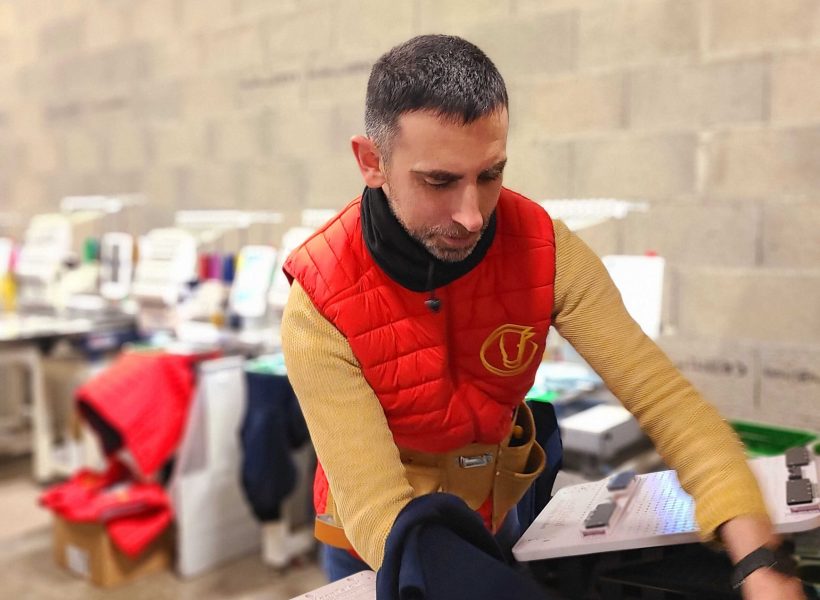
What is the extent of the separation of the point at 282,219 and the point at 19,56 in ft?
7.77

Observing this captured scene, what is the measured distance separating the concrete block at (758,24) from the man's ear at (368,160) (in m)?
1.74

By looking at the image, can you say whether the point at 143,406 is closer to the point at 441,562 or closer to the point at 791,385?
the point at 791,385

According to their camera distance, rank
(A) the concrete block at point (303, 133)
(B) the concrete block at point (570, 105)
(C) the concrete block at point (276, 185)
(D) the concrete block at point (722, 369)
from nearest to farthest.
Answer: (D) the concrete block at point (722, 369), (B) the concrete block at point (570, 105), (A) the concrete block at point (303, 133), (C) the concrete block at point (276, 185)

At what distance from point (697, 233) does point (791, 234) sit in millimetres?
256

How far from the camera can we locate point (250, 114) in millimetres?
3602

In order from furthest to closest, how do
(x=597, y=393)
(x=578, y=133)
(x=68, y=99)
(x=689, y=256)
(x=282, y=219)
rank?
(x=68, y=99), (x=282, y=219), (x=578, y=133), (x=689, y=256), (x=597, y=393)

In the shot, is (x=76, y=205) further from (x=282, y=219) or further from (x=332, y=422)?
(x=332, y=422)

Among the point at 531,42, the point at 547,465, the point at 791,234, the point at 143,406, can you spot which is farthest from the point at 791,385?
the point at 143,406

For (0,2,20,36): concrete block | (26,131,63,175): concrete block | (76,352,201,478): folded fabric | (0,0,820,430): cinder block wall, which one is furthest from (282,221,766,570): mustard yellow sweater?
(0,2,20,36): concrete block

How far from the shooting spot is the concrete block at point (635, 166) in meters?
2.39

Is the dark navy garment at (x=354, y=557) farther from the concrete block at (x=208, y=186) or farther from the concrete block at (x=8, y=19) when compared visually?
the concrete block at (x=8, y=19)

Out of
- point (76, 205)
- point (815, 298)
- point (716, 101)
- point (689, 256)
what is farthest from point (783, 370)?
point (76, 205)

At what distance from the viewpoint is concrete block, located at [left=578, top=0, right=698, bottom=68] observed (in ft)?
7.68

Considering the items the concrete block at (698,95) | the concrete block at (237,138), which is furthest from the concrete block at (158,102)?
the concrete block at (698,95)
